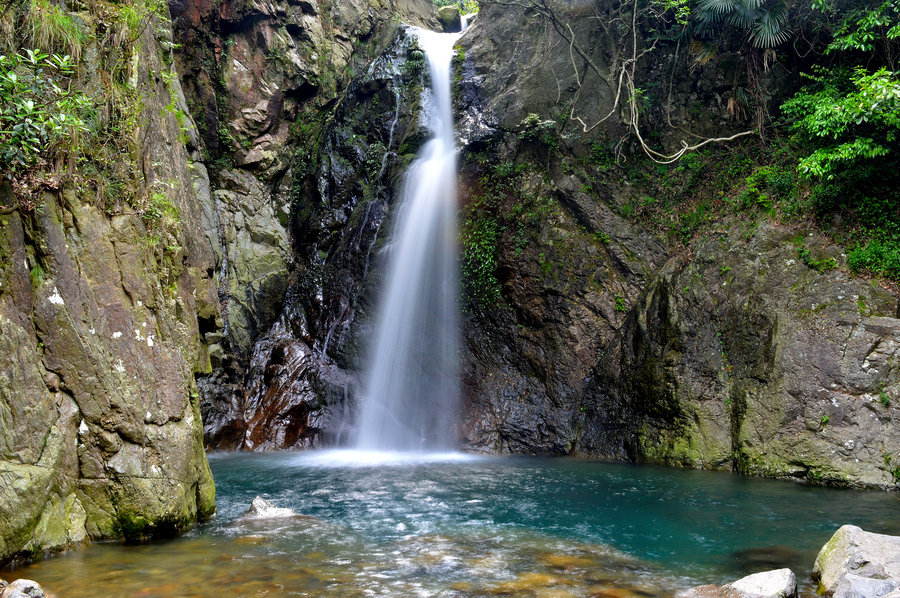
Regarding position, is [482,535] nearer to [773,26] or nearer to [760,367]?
[760,367]

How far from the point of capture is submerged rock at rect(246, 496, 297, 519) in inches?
275

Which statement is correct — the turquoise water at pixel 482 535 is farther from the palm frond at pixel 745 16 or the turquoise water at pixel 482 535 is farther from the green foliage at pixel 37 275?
the palm frond at pixel 745 16

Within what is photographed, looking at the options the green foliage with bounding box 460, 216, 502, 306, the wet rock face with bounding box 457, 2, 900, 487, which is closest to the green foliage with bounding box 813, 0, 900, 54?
the wet rock face with bounding box 457, 2, 900, 487

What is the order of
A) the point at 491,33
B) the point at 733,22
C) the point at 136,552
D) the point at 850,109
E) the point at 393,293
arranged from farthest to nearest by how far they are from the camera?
the point at 491,33 < the point at 393,293 < the point at 733,22 < the point at 850,109 < the point at 136,552

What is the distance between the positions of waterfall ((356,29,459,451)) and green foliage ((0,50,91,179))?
9026 millimetres

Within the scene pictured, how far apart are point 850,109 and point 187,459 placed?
11616 mm

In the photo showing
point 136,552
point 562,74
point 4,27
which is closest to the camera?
point 136,552

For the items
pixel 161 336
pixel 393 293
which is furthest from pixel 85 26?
pixel 393 293

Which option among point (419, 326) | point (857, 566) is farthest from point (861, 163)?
point (419, 326)

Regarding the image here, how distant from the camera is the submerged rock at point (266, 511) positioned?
6.99 metres

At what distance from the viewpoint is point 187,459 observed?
6109 millimetres

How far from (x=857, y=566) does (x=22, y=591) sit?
6.02m

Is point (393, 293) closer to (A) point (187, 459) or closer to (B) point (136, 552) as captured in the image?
(A) point (187, 459)

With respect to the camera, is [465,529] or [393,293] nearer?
[465,529]
